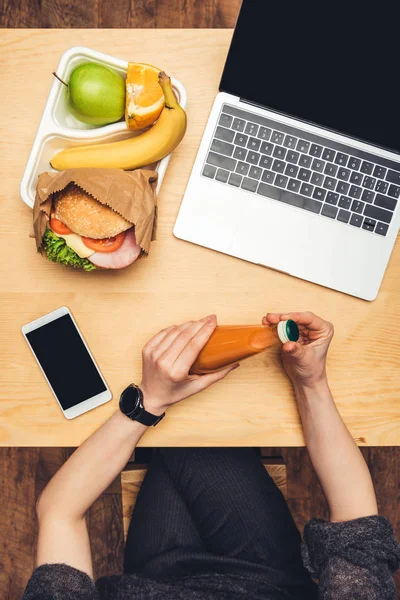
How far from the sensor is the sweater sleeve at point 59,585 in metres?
0.75

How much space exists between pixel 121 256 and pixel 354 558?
0.60 m

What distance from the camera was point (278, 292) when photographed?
856 mm

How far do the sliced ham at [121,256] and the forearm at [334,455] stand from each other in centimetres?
35

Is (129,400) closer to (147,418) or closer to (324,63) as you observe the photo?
(147,418)

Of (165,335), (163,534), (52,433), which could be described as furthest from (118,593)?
(165,335)

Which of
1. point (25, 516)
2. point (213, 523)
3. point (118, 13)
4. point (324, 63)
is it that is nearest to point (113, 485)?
point (25, 516)

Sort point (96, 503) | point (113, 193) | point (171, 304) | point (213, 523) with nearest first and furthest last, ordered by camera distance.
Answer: point (113, 193) → point (171, 304) → point (213, 523) → point (96, 503)

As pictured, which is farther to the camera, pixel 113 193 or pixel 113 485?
pixel 113 485

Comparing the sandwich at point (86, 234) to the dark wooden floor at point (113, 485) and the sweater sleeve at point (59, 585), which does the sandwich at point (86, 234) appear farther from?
the dark wooden floor at point (113, 485)

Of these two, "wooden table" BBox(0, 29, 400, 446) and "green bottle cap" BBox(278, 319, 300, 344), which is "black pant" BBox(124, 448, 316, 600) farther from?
"green bottle cap" BBox(278, 319, 300, 344)

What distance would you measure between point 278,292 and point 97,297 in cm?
31

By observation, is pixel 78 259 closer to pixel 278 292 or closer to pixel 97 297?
pixel 97 297

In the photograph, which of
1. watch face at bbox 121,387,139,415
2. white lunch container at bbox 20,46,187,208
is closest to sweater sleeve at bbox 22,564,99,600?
watch face at bbox 121,387,139,415

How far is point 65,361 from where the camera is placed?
0.84 meters
